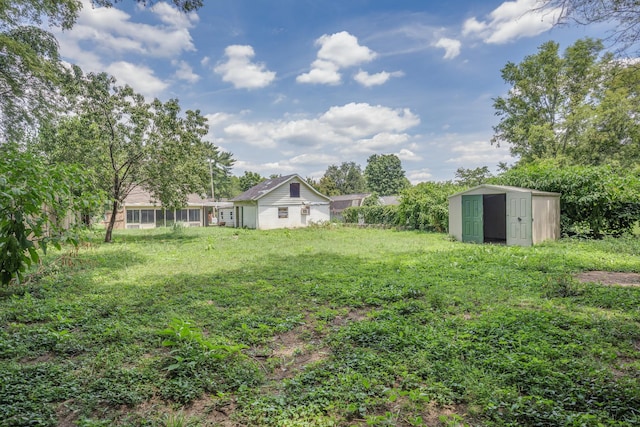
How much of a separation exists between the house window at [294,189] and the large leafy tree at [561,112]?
51.3 feet

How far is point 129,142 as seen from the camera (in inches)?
503

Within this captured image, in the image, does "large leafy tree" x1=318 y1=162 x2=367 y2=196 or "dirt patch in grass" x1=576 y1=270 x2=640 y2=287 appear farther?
"large leafy tree" x1=318 y1=162 x2=367 y2=196

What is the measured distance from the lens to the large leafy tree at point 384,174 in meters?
57.0

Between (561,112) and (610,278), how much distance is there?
2018 cm

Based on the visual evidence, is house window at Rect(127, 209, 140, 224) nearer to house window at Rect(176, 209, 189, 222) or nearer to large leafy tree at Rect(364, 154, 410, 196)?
house window at Rect(176, 209, 189, 222)

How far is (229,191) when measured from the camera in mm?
47875

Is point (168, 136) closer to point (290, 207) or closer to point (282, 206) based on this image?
point (282, 206)

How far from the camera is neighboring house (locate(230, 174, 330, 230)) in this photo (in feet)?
70.2

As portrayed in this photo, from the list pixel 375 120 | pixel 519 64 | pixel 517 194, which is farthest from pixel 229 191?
pixel 517 194

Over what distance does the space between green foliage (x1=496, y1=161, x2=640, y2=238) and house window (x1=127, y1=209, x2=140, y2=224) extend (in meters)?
24.7

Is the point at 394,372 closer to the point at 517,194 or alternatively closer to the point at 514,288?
the point at 514,288

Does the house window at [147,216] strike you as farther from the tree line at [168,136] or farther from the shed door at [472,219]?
the shed door at [472,219]

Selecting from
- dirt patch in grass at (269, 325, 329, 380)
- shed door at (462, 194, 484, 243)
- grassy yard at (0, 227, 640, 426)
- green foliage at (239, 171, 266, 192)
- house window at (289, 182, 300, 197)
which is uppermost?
green foliage at (239, 171, 266, 192)

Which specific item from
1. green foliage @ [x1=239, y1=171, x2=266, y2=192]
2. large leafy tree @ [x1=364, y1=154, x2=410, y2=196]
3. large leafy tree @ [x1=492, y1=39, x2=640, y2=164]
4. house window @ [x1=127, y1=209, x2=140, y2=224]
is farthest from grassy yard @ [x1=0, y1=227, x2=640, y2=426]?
large leafy tree @ [x1=364, y1=154, x2=410, y2=196]
